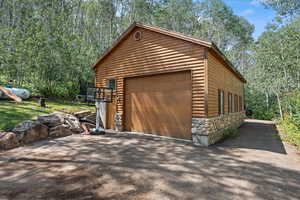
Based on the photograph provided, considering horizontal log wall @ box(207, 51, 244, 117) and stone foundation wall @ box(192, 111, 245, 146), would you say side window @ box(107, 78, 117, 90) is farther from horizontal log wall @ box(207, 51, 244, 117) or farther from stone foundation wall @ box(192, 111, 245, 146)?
horizontal log wall @ box(207, 51, 244, 117)

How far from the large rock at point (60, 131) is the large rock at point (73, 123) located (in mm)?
241

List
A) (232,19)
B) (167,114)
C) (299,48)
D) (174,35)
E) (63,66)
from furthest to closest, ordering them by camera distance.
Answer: (232,19), (63,66), (299,48), (167,114), (174,35)

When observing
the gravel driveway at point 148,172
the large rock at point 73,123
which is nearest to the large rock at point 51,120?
the large rock at point 73,123

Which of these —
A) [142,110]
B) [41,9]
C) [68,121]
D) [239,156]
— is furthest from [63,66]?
[239,156]

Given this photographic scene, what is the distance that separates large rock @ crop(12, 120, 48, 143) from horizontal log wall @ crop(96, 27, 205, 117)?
3.62 m

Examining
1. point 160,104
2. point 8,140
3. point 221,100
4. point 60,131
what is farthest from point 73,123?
point 221,100

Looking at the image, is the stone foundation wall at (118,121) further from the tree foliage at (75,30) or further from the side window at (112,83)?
the tree foliage at (75,30)

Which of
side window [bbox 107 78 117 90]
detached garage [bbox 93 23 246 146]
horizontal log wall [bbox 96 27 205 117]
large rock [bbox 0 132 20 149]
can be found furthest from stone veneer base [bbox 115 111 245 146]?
large rock [bbox 0 132 20 149]

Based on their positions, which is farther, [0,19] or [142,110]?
[0,19]

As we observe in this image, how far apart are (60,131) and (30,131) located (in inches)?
46.5

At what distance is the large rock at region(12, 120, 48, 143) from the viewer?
250 inches

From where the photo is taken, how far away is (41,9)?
16.8 meters

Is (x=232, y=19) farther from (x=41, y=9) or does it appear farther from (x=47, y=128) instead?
(x=47, y=128)

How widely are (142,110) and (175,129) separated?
6.74 feet
